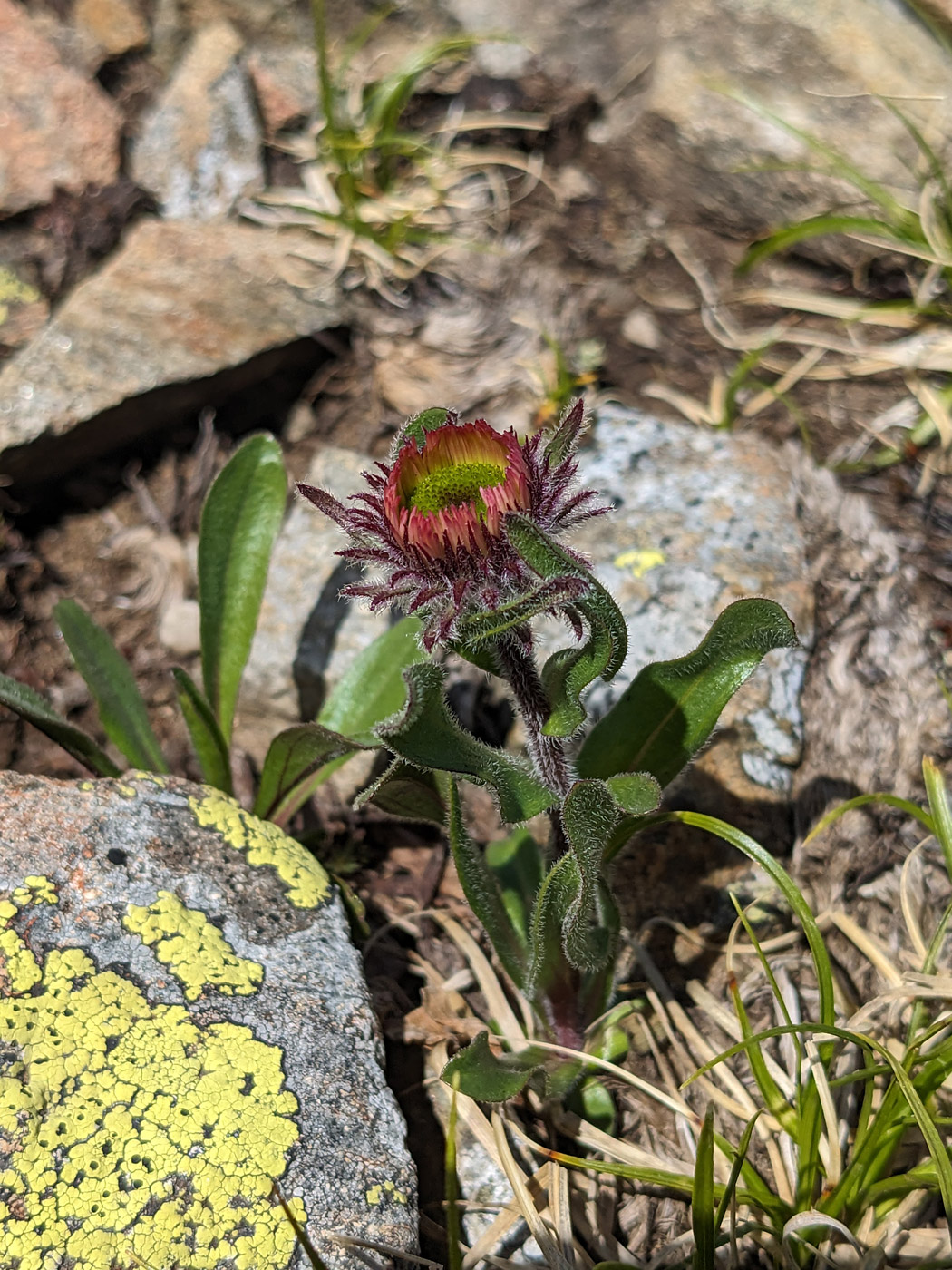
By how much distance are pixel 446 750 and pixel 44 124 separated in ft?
11.5

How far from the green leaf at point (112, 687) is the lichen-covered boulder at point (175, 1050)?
0.46 meters

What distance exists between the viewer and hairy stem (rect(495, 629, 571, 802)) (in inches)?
74.0

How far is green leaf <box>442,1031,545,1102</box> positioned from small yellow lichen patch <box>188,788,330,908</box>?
50cm

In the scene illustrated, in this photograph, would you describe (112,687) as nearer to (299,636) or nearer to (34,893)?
(299,636)

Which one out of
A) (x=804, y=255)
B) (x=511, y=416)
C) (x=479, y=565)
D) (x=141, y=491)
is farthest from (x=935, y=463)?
(x=141, y=491)

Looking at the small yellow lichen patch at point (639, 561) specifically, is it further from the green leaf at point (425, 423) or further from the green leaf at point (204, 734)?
the green leaf at point (204, 734)

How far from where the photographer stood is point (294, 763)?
252cm

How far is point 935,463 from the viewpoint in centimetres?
351

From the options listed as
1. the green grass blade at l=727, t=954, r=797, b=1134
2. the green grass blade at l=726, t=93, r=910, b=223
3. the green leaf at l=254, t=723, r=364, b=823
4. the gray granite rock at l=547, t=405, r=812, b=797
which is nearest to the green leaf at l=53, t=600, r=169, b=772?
the green leaf at l=254, t=723, r=364, b=823

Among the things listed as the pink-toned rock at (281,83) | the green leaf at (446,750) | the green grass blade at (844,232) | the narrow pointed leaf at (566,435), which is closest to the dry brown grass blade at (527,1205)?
the green leaf at (446,750)

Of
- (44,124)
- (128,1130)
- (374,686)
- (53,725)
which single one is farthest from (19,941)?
(44,124)

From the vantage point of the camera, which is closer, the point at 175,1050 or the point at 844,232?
the point at 175,1050

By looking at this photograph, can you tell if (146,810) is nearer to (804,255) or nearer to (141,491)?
(141,491)

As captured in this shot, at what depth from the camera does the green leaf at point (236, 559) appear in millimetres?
2748
